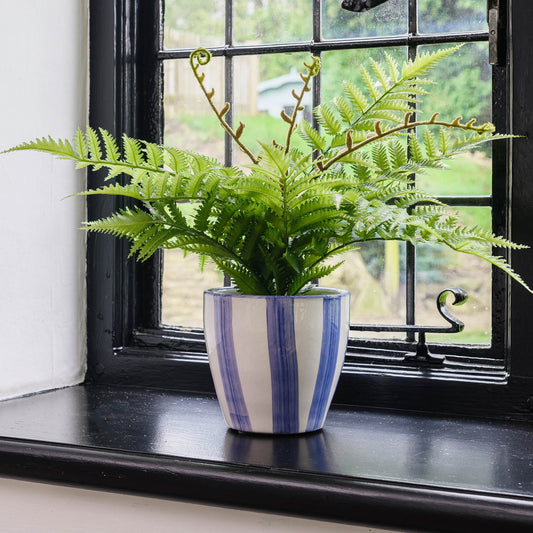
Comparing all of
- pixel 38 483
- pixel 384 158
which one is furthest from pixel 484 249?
pixel 38 483

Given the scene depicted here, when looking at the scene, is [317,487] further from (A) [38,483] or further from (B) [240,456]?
(A) [38,483]

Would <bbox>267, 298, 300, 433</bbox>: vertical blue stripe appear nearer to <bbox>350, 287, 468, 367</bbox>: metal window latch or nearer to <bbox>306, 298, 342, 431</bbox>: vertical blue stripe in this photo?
<bbox>306, 298, 342, 431</bbox>: vertical blue stripe

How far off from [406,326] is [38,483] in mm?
635

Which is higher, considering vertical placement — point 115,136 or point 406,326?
point 115,136

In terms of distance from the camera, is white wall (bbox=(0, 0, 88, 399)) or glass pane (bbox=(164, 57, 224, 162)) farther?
glass pane (bbox=(164, 57, 224, 162))

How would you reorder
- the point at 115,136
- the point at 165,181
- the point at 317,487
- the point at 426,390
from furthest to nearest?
the point at 115,136 → the point at 426,390 → the point at 165,181 → the point at 317,487

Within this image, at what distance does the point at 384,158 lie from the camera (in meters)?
1.12

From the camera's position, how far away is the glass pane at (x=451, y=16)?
1.34 m

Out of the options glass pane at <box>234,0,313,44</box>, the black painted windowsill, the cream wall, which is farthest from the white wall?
glass pane at <box>234,0,313,44</box>

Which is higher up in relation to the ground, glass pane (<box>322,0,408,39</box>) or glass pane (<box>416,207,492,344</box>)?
glass pane (<box>322,0,408,39</box>)

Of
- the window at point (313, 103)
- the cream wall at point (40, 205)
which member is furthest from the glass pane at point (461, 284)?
the cream wall at point (40, 205)

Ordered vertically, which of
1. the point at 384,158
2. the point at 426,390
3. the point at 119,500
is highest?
the point at 384,158

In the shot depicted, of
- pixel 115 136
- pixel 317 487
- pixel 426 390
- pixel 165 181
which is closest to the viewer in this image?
pixel 317 487

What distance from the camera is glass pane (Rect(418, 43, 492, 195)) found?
1336 millimetres
